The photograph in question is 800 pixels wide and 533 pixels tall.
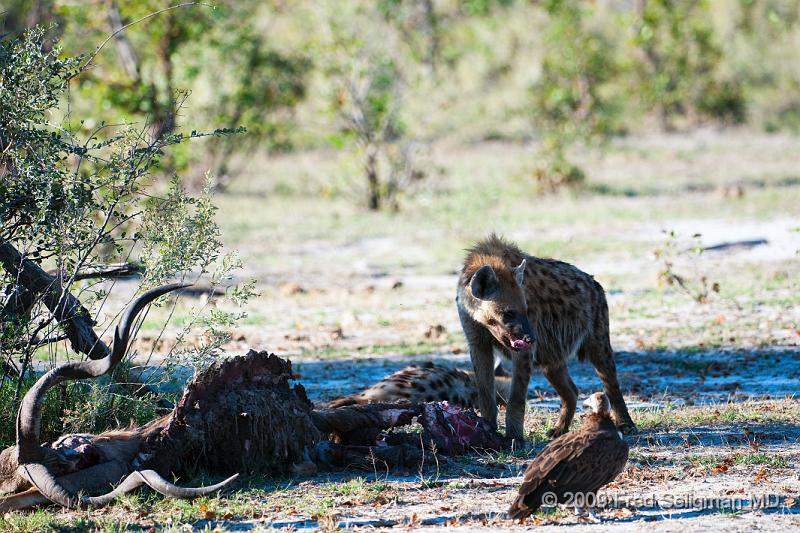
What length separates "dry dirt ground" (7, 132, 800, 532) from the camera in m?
5.53

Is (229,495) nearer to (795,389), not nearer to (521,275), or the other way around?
(521,275)

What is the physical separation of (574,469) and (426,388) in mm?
2818

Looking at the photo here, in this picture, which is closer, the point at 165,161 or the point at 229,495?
the point at 229,495

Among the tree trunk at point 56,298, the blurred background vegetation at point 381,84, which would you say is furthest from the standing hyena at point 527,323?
the blurred background vegetation at point 381,84

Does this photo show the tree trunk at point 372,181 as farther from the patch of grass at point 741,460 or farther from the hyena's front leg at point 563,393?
the patch of grass at point 741,460

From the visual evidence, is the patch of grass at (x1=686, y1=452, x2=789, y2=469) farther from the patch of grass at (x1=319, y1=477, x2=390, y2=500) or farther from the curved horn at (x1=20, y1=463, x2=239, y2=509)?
the curved horn at (x1=20, y1=463, x2=239, y2=509)

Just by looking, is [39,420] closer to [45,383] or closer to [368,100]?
[45,383]

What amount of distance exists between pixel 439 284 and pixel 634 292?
2.28 m

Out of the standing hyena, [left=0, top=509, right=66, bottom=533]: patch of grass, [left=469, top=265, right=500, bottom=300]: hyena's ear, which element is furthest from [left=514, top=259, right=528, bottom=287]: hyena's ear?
[left=0, top=509, right=66, bottom=533]: patch of grass

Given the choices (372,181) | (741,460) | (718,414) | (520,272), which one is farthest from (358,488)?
(372,181)

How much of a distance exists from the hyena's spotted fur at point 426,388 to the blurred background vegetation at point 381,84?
8.34 m

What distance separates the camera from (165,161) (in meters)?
19.6

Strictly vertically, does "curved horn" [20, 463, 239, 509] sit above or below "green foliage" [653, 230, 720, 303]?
below

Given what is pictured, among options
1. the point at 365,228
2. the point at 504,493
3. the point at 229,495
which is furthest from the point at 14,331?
the point at 365,228
